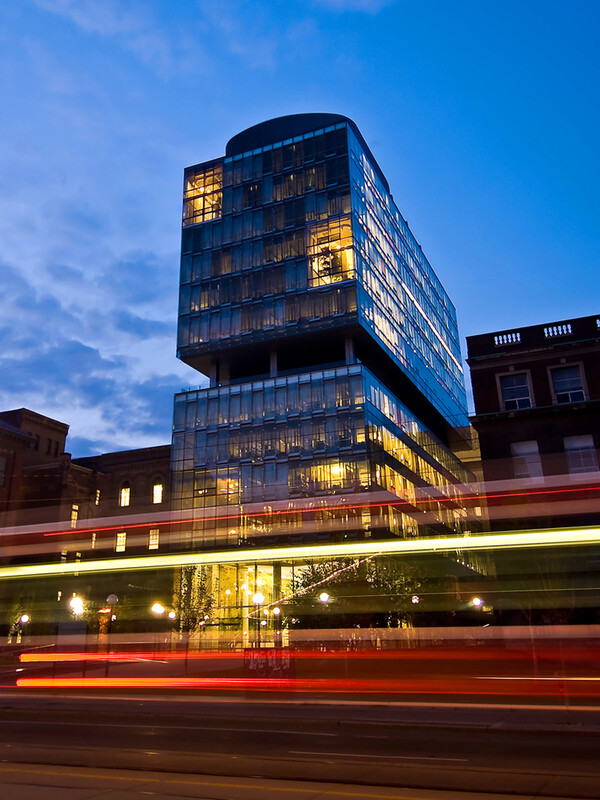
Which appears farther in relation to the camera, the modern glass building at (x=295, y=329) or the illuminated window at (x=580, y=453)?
the modern glass building at (x=295, y=329)

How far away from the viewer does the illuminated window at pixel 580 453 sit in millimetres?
32656

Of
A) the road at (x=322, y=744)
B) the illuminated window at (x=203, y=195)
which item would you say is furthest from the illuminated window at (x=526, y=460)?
the illuminated window at (x=203, y=195)

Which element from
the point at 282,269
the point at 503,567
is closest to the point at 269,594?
the point at 503,567

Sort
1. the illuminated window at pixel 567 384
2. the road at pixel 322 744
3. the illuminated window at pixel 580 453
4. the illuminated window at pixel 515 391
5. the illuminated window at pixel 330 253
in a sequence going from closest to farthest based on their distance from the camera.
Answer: the road at pixel 322 744 → the illuminated window at pixel 580 453 → the illuminated window at pixel 567 384 → the illuminated window at pixel 515 391 → the illuminated window at pixel 330 253

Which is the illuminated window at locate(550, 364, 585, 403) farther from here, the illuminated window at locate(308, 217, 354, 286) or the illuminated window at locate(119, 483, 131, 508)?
the illuminated window at locate(119, 483, 131, 508)

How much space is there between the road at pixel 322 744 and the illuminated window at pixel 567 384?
2349 centimetres

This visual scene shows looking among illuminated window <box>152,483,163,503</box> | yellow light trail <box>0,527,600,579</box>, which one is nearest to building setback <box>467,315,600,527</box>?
yellow light trail <box>0,527,600,579</box>

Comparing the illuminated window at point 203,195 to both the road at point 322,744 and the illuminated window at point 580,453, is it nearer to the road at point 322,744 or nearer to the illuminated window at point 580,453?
the illuminated window at point 580,453

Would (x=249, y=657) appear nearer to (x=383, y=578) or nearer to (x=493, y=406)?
(x=383, y=578)

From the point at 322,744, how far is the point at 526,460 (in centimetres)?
2540

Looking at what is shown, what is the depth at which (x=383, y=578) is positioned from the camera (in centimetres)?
1842

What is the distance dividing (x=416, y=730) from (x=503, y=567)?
402cm

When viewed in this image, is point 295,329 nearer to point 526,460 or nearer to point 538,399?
point 538,399

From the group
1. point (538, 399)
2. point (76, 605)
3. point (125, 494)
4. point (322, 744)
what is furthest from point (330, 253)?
point (322, 744)
